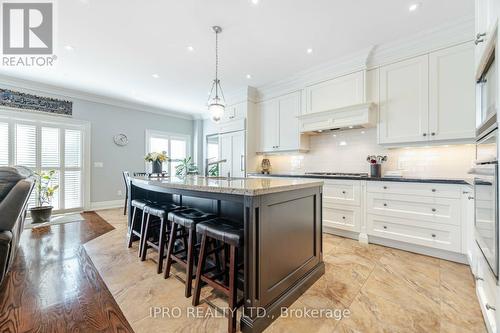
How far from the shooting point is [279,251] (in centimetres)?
163

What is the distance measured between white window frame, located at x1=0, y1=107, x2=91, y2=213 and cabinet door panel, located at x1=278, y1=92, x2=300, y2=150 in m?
4.52

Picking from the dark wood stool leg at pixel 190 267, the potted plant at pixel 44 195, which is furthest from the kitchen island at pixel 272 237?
the potted plant at pixel 44 195

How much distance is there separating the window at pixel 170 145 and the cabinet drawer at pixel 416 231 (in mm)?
5074

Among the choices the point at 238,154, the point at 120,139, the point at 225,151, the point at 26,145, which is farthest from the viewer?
the point at 120,139

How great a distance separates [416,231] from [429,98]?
1.71m

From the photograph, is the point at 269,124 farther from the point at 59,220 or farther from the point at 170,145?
the point at 59,220

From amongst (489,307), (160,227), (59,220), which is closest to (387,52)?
(489,307)

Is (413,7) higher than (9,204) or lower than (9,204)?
higher

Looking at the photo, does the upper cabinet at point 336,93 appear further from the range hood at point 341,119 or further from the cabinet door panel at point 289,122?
the cabinet door panel at point 289,122

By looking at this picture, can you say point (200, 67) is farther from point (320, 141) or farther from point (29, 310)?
point (29, 310)

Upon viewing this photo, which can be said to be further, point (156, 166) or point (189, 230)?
point (156, 166)

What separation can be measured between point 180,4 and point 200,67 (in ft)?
4.88

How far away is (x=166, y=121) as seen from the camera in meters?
6.59

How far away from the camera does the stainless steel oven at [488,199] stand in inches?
48.1
